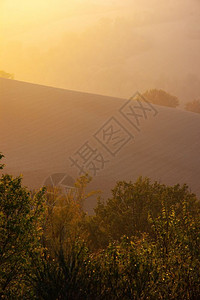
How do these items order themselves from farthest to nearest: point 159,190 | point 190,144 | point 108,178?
1. point 190,144
2. point 108,178
3. point 159,190

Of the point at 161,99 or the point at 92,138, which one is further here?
the point at 161,99

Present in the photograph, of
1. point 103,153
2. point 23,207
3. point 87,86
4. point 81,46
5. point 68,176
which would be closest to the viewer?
point 23,207

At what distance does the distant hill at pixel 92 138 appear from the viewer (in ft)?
75.2

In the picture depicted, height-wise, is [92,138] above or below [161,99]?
below

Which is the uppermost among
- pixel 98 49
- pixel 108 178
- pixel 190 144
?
pixel 98 49

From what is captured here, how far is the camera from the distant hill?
22922 millimetres

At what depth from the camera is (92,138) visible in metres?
29.0

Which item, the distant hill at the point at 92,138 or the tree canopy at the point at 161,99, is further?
the tree canopy at the point at 161,99

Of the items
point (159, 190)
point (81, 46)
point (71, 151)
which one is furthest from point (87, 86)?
point (159, 190)

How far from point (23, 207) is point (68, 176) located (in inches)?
610

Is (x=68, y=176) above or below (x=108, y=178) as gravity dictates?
above

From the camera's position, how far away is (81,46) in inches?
6004

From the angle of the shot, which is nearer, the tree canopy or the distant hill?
the distant hill

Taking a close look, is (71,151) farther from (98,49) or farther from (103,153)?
(98,49)
